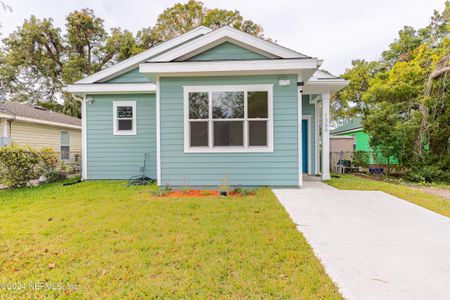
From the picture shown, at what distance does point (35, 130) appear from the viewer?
38.2ft

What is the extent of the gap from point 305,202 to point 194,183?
9.73ft

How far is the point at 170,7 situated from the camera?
69.8 feet

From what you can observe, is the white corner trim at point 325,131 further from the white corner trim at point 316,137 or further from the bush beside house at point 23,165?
the bush beside house at point 23,165

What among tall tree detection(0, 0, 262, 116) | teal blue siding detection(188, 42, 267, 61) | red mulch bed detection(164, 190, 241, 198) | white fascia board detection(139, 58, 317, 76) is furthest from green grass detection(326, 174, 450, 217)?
tall tree detection(0, 0, 262, 116)

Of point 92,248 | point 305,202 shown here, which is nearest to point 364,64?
point 305,202

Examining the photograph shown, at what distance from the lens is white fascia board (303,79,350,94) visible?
7.58 m

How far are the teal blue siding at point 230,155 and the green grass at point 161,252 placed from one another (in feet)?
5.18

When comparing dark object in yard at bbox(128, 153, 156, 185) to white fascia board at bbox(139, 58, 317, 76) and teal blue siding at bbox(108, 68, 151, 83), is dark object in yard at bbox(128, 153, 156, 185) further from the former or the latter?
white fascia board at bbox(139, 58, 317, 76)

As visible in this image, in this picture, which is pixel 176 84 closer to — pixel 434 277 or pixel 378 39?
pixel 434 277

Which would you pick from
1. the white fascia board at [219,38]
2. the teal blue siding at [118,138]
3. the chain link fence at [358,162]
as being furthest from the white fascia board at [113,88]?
the chain link fence at [358,162]

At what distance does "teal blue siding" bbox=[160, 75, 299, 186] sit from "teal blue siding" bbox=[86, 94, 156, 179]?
7.54 ft

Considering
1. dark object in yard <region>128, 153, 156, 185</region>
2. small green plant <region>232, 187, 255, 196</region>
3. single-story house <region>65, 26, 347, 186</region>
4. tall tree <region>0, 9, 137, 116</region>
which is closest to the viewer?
small green plant <region>232, 187, 255, 196</region>

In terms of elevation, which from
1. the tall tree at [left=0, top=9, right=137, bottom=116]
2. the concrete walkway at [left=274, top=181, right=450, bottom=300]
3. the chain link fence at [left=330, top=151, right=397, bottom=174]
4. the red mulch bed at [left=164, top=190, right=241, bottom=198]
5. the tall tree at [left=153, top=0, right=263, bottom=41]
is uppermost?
the tall tree at [left=153, top=0, right=263, bottom=41]

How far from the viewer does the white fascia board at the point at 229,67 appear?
6043mm
